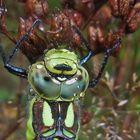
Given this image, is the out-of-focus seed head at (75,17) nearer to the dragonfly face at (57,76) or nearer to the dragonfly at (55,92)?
the dragonfly at (55,92)

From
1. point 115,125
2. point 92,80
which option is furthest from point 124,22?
point 115,125

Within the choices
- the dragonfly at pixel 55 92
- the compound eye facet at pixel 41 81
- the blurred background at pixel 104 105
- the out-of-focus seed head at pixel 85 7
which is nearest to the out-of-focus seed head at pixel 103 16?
the blurred background at pixel 104 105

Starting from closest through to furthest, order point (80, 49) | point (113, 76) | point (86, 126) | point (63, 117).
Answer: point (63, 117), point (80, 49), point (86, 126), point (113, 76)

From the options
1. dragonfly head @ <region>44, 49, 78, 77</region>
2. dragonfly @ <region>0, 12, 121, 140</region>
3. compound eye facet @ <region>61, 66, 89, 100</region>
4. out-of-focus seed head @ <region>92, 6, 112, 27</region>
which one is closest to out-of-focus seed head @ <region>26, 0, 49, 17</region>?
dragonfly @ <region>0, 12, 121, 140</region>

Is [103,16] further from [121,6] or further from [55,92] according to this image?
[55,92]

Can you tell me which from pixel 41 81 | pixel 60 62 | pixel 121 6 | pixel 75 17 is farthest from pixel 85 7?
pixel 41 81

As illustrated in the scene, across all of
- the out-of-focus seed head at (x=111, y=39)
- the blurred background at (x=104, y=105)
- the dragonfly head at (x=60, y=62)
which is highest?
the out-of-focus seed head at (x=111, y=39)

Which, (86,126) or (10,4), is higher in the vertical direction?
(10,4)

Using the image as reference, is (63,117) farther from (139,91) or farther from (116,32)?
(139,91)
